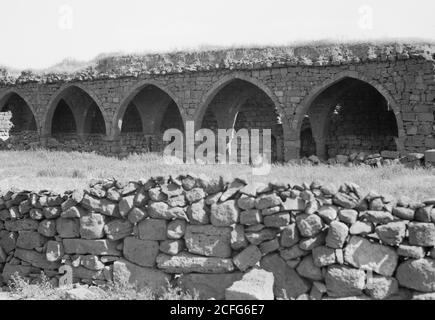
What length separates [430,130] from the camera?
40.4 ft

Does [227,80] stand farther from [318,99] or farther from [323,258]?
[323,258]

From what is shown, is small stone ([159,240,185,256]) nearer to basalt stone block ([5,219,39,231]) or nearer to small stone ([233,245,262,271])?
small stone ([233,245,262,271])

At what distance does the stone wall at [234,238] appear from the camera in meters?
4.64

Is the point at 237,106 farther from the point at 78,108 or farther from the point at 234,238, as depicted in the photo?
the point at 234,238

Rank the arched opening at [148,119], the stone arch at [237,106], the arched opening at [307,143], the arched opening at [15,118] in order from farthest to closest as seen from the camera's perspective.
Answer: the arched opening at [15,118], the arched opening at [148,119], the arched opening at [307,143], the stone arch at [237,106]

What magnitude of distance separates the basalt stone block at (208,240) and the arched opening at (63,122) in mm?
17568

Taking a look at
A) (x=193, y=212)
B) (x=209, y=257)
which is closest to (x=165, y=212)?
(x=193, y=212)

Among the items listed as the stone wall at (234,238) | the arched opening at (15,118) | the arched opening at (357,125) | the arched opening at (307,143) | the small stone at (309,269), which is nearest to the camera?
the stone wall at (234,238)

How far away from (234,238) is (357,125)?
13024 mm

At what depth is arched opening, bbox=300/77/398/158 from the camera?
15977 millimetres

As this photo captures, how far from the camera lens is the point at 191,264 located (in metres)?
5.21

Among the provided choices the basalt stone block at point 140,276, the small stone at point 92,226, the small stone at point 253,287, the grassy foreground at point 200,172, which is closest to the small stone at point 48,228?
the small stone at point 92,226

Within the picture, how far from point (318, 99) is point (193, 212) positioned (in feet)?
36.4

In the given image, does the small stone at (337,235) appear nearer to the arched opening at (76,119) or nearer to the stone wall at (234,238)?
the stone wall at (234,238)
